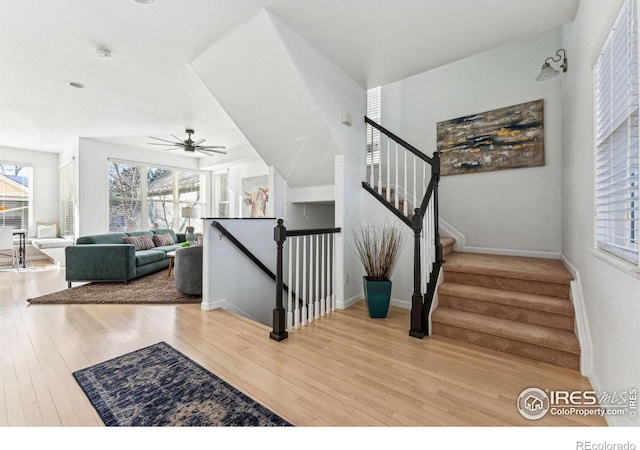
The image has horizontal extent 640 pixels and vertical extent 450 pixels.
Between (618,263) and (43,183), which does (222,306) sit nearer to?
(618,263)

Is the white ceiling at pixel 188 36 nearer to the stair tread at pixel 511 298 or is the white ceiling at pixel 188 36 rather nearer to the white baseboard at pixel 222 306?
the stair tread at pixel 511 298

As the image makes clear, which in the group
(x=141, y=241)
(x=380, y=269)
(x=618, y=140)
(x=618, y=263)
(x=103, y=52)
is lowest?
(x=380, y=269)

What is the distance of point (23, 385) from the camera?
1.77m

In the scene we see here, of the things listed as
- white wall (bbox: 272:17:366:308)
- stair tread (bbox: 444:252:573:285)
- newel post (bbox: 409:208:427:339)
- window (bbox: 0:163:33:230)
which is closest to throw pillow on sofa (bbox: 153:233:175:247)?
window (bbox: 0:163:33:230)

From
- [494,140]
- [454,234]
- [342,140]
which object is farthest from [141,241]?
[494,140]

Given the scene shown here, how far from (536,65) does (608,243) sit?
327 cm

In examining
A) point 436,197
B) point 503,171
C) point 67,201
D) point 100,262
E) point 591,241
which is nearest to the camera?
point 591,241

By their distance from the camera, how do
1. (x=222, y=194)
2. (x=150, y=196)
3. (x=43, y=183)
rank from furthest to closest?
(x=222, y=194) → (x=150, y=196) → (x=43, y=183)

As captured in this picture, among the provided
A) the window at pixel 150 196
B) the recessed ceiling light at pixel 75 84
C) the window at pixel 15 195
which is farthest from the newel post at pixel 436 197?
the window at pixel 15 195

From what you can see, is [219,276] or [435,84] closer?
[219,276]

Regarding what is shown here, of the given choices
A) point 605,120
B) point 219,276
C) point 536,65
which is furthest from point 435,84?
point 219,276

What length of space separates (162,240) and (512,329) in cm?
699

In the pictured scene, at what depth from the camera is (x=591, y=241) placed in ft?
6.01

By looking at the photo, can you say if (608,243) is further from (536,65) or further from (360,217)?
(536,65)
